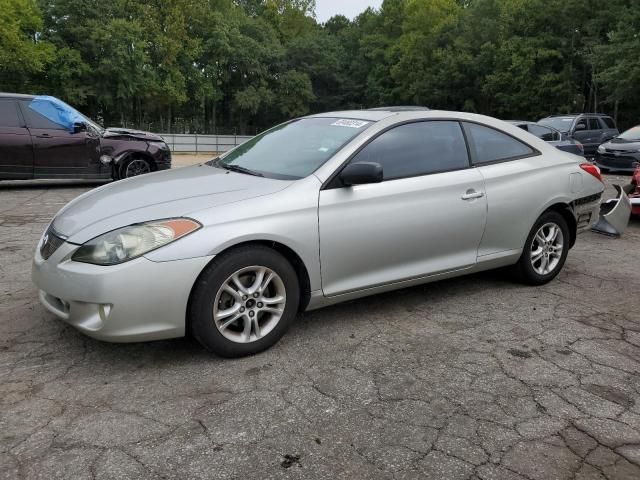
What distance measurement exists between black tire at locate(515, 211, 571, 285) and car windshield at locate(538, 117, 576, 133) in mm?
13679

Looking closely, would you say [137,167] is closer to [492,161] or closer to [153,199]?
[153,199]

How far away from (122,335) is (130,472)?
0.93 meters

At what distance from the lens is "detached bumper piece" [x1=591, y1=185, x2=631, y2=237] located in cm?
623

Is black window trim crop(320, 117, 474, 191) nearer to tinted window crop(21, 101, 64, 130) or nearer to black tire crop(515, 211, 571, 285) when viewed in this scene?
black tire crop(515, 211, 571, 285)

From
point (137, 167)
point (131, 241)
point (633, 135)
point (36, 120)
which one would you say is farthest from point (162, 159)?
point (633, 135)

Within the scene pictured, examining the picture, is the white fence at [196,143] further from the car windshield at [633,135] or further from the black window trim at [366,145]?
the black window trim at [366,145]

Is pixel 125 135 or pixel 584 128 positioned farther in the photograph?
pixel 584 128

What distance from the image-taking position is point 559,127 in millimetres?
17625

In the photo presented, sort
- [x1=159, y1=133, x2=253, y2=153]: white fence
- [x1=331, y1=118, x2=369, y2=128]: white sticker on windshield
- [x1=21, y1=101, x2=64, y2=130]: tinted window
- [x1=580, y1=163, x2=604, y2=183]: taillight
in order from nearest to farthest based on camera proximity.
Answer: [x1=331, y1=118, x2=369, y2=128]: white sticker on windshield, [x1=580, y1=163, x2=604, y2=183]: taillight, [x1=21, y1=101, x2=64, y2=130]: tinted window, [x1=159, y1=133, x2=253, y2=153]: white fence

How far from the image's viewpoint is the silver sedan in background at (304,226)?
10.2 feet

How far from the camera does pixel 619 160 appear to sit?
14.3 metres

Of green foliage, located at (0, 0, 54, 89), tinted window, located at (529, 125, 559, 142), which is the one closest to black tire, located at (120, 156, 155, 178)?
tinted window, located at (529, 125, 559, 142)

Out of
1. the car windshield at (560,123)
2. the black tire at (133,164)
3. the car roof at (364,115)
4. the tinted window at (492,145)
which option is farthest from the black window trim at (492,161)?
the car windshield at (560,123)

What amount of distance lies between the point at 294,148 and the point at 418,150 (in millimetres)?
896
